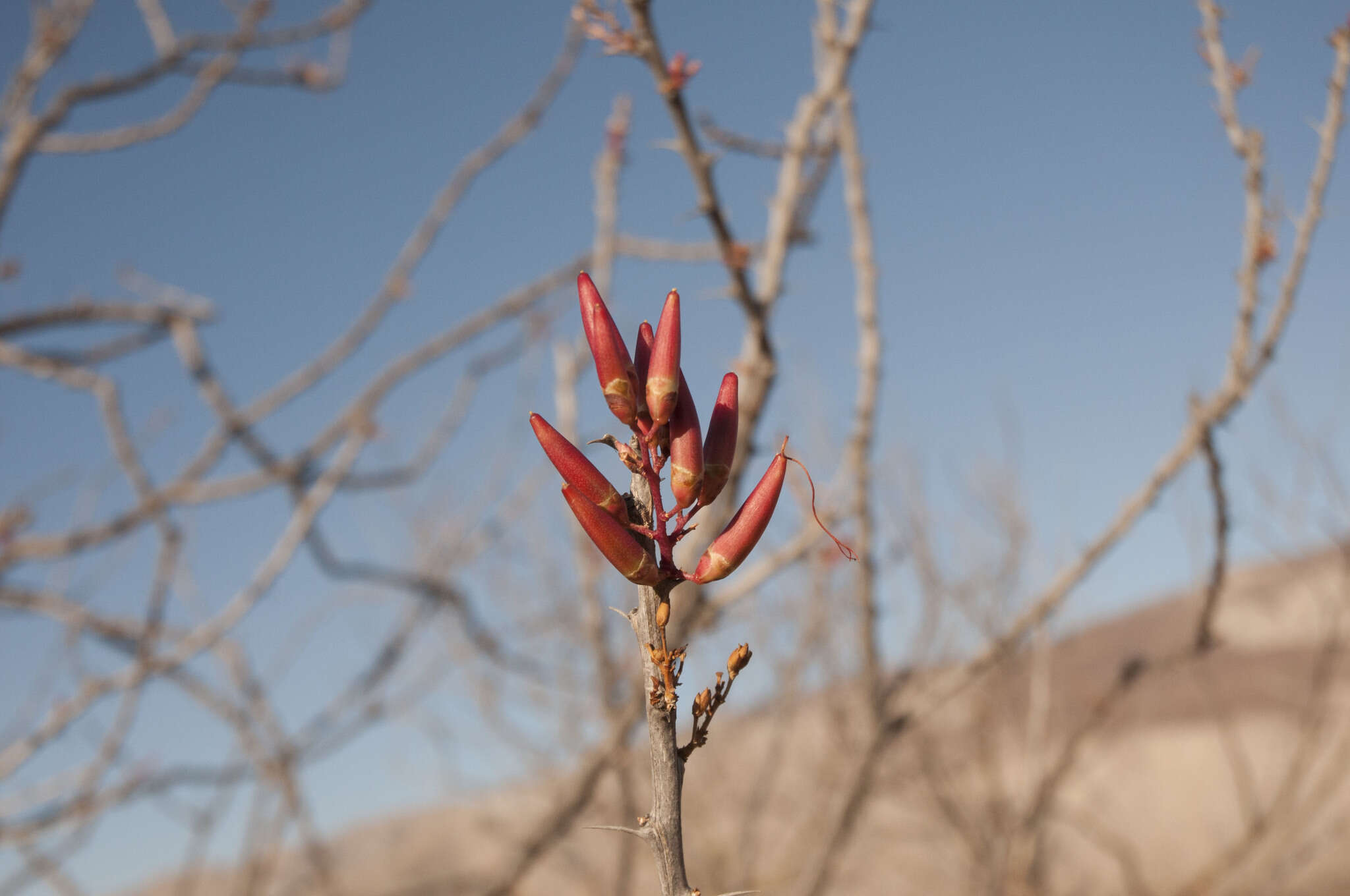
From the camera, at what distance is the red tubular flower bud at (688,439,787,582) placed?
83cm

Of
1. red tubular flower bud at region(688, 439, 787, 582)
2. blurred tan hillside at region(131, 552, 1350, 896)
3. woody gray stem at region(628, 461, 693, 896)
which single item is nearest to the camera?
woody gray stem at region(628, 461, 693, 896)

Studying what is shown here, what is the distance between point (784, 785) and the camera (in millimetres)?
9891

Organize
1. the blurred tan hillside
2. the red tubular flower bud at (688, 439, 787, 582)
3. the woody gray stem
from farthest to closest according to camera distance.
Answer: the blurred tan hillside
the red tubular flower bud at (688, 439, 787, 582)
the woody gray stem

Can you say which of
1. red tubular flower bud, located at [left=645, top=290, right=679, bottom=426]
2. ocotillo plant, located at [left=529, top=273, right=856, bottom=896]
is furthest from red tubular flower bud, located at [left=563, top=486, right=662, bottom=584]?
red tubular flower bud, located at [left=645, top=290, right=679, bottom=426]

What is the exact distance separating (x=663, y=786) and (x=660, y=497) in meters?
0.24

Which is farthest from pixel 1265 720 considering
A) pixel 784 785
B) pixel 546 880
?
pixel 546 880

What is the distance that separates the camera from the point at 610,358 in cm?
81

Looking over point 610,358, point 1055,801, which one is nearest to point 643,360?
point 610,358

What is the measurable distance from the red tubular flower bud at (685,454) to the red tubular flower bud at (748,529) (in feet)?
0.16

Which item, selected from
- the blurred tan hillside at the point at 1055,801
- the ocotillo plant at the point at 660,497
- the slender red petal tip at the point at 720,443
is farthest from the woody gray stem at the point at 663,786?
the blurred tan hillside at the point at 1055,801

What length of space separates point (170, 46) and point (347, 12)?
80 cm

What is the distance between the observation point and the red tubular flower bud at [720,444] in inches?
34.4

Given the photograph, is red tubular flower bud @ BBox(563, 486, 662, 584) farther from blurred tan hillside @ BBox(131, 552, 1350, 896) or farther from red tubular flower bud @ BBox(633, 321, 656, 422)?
blurred tan hillside @ BBox(131, 552, 1350, 896)

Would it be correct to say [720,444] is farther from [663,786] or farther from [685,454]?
[663,786]
